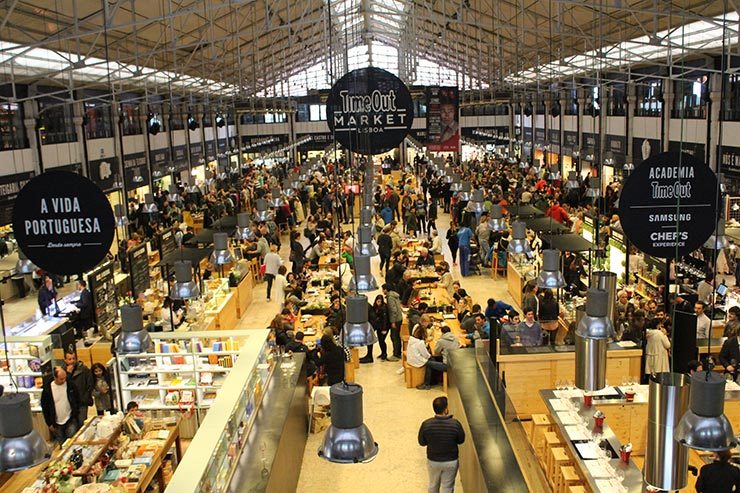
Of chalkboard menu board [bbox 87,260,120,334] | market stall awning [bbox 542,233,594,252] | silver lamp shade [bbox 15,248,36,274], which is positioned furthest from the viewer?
market stall awning [bbox 542,233,594,252]

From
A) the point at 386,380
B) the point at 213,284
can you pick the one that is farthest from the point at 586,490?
the point at 213,284

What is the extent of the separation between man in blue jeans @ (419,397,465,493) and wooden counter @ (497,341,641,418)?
8.65ft

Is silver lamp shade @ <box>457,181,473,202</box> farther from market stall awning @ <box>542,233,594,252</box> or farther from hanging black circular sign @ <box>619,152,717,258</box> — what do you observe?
hanging black circular sign @ <box>619,152,717,258</box>

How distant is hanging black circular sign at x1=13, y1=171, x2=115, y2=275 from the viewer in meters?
6.54

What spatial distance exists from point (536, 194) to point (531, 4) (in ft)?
19.5

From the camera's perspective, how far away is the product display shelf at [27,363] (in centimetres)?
1027

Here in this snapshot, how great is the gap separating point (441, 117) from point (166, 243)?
8227mm

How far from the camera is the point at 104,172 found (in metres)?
25.3

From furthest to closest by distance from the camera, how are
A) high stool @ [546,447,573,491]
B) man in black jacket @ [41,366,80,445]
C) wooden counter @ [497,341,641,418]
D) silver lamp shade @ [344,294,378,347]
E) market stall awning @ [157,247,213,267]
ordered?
market stall awning @ [157,247,213,267] → wooden counter @ [497,341,641,418] → man in black jacket @ [41,366,80,445] → high stool @ [546,447,573,491] → silver lamp shade @ [344,294,378,347]

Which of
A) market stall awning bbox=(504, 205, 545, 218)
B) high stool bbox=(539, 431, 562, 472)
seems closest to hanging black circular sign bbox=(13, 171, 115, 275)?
high stool bbox=(539, 431, 562, 472)

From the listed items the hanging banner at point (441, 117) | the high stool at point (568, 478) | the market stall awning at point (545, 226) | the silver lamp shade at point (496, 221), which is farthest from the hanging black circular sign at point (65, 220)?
the hanging banner at point (441, 117)

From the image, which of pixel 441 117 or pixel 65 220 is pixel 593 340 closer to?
pixel 65 220

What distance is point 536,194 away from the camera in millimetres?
24047

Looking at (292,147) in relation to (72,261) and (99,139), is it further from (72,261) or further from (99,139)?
(72,261)
